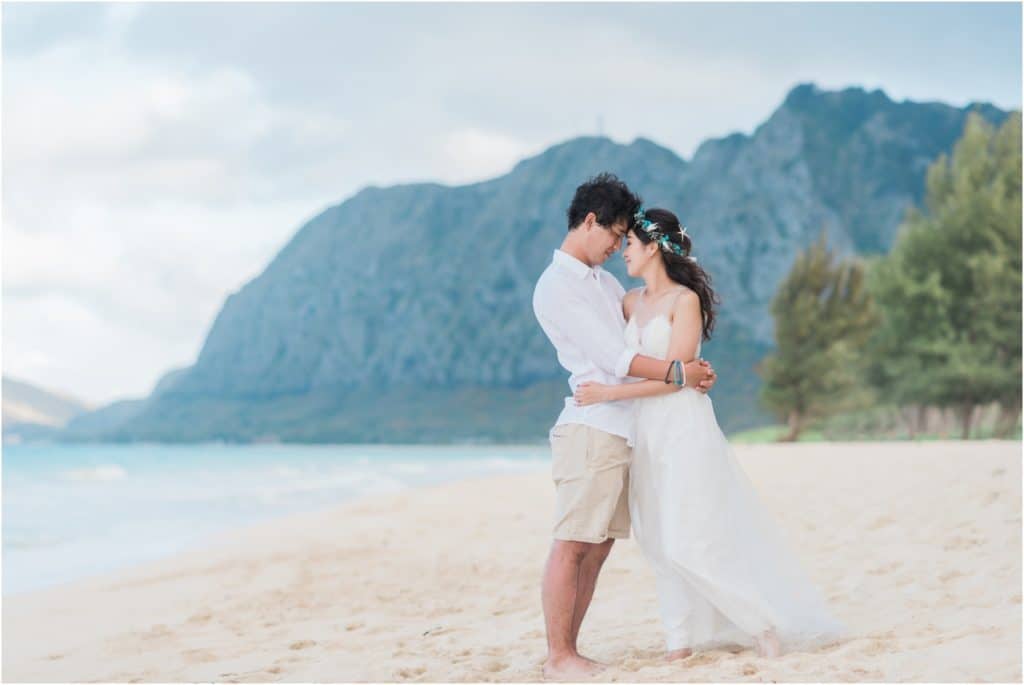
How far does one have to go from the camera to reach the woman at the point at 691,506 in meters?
4.46

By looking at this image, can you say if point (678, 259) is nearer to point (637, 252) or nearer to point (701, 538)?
point (637, 252)

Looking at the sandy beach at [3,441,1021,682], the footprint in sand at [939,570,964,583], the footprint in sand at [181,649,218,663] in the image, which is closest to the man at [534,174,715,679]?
the sandy beach at [3,441,1021,682]

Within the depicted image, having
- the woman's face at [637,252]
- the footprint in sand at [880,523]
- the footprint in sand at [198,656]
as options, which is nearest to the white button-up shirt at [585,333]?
the woman's face at [637,252]

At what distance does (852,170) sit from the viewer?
127188 mm

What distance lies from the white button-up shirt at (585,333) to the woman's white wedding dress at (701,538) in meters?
0.18

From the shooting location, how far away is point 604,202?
443cm

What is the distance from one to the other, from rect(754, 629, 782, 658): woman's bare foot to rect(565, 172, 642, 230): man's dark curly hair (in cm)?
198

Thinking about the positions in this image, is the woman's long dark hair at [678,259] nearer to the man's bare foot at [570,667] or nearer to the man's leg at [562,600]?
the man's leg at [562,600]

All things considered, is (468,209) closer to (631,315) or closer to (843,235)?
(843,235)

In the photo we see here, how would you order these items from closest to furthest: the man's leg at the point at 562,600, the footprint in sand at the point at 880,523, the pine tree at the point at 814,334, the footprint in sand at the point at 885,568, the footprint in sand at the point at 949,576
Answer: the man's leg at the point at 562,600 → the footprint in sand at the point at 949,576 → the footprint in sand at the point at 885,568 → the footprint in sand at the point at 880,523 → the pine tree at the point at 814,334

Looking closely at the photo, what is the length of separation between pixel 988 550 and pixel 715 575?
11.3 feet

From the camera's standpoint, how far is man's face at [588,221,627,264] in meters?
4.42

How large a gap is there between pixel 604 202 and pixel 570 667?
207cm

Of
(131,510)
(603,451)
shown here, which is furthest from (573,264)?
(131,510)
